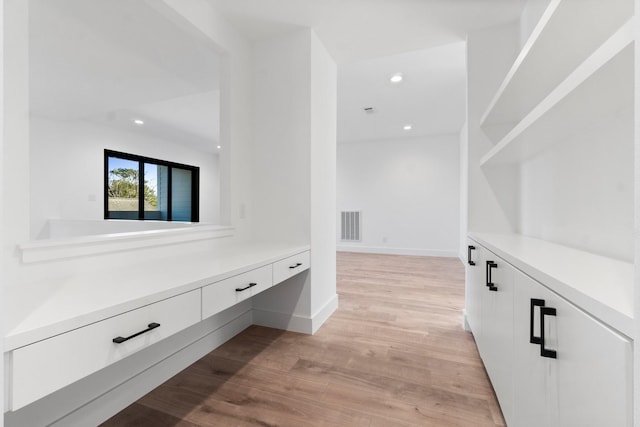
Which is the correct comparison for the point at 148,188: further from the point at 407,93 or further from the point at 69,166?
the point at 407,93

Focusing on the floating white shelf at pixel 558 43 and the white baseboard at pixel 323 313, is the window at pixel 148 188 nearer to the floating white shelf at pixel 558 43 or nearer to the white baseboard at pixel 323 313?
the white baseboard at pixel 323 313

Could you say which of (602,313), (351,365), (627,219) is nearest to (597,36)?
(627,219)

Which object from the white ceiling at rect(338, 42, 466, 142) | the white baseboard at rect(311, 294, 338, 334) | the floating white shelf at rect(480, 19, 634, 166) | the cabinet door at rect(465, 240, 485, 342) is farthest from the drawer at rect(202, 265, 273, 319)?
the white ceiling at rect(338, 42, 466, 142)

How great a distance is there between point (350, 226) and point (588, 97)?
568 centimetres

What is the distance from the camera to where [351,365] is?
5.89 ft

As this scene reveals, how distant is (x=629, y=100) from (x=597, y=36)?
34cm

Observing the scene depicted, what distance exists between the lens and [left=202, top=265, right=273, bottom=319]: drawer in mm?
1189

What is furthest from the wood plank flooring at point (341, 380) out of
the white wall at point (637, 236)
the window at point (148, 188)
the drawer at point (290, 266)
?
the window at point (148, 188)

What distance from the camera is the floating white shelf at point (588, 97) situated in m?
0.71

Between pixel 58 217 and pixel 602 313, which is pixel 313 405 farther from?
pixel 58 217

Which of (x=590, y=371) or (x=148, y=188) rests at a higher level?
(x=148, y=188)

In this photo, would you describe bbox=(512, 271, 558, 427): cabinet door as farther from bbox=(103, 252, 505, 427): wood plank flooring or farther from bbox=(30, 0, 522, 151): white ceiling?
bbox=(30, 0, 522, 151): white ceiling

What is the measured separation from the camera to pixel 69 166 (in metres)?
4.71

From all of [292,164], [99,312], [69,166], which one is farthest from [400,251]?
[69,166]
